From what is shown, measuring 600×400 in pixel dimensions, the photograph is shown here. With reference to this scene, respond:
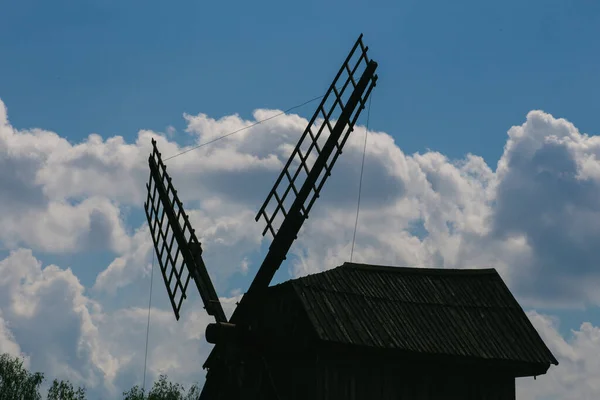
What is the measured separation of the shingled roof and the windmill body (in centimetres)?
4

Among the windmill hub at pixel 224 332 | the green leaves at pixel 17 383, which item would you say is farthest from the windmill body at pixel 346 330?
the green leaves at pixel 17 383

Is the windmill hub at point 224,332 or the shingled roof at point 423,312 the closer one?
the shingled roof at point 423,312

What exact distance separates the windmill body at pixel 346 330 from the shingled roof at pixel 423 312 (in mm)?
37

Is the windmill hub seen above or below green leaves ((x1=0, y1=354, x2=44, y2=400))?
below

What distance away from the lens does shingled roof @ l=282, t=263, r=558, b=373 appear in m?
23.3

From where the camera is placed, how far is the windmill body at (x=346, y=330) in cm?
2295

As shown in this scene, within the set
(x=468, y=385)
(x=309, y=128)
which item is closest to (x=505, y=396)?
(x=468, y=385)

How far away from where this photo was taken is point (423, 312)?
82.6 feet

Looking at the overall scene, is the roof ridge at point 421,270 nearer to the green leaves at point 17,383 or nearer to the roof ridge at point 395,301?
the roof ridge at point 395,301

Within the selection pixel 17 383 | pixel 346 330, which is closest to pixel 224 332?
pixel 346 330

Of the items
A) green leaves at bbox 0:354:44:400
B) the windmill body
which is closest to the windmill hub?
the windmill body

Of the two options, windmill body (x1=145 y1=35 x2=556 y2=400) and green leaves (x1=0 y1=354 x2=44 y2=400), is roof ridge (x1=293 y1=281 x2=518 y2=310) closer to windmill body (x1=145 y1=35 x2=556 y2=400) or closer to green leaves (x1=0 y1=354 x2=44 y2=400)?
windmill body (x1=145 y1=35 x2=556 y2=400)

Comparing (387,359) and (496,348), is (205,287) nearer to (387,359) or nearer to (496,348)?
(387,359)

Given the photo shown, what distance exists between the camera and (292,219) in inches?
904
